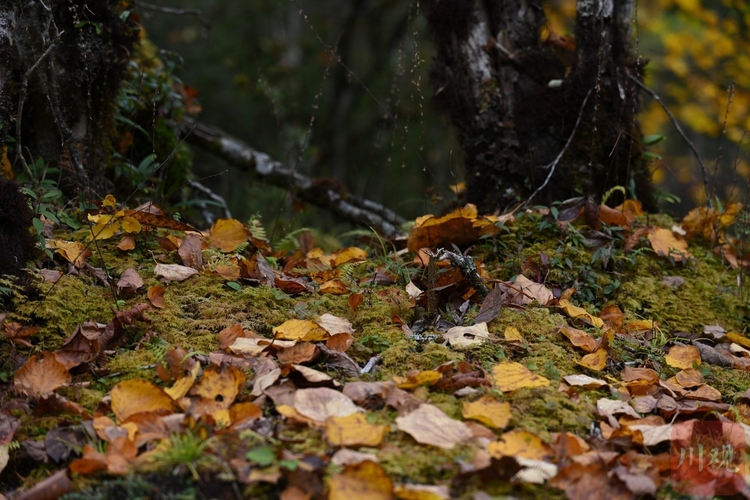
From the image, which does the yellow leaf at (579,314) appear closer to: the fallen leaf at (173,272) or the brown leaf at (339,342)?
the brown leaf at (339,342)

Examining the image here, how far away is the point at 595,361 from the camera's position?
8.04 ft

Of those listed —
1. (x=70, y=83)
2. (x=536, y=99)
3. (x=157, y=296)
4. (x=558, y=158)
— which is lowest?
(x=157, y=296)

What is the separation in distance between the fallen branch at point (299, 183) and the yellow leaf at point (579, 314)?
2.20 m

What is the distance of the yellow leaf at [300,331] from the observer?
2.40 m

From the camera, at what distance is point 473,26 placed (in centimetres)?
416

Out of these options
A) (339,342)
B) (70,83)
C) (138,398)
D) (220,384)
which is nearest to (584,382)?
(339,342)

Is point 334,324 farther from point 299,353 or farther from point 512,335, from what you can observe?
point 512,335

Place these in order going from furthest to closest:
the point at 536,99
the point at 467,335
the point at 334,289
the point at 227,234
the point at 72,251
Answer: the point at 536,99, the point at 227,234, the point at 334,289, the point at 72,251, the point at 467,335

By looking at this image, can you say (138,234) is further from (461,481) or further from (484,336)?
(461,481)

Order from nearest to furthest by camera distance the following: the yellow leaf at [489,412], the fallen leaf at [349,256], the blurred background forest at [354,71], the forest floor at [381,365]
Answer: the forest floor at [381,365] → the yellow leaf at [489,412] → the fallen leaf at [349,256] → the blurred background forest at [354,71]

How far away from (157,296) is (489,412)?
4.84ft

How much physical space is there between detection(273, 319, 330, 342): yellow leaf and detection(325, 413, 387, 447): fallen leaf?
0.61 m

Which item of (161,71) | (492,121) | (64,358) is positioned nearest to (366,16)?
(161,71)

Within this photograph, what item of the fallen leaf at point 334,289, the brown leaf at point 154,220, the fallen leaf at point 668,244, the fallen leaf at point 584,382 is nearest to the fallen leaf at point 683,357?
the fallen leaf at point 584,382
